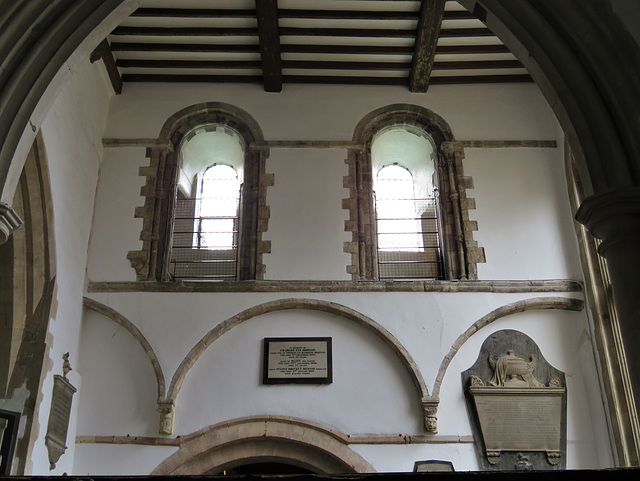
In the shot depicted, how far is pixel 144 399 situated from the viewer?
6797 mm

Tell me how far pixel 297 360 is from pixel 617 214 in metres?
4.41

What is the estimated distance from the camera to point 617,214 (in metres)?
3.06

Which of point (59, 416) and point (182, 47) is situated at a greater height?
point (182, 47)

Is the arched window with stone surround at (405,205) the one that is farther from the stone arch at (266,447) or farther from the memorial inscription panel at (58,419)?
the memorial inscription panel at (58,419)

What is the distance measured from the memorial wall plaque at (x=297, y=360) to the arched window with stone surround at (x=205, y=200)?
2.61ft

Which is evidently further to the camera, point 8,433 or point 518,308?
point 518,308

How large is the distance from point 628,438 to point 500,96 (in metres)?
4.13

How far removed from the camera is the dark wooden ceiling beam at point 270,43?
730cm

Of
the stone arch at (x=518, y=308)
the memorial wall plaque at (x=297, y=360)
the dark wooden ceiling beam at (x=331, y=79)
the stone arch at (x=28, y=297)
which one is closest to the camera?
the stone arch at (x=28, y=297)

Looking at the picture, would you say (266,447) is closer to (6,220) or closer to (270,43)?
(6,220)

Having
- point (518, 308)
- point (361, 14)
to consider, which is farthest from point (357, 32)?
point (518, 308)

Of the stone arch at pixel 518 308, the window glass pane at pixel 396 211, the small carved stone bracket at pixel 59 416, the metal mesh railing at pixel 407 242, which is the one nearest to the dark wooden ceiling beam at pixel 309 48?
the window glass pane at pixel 396 211

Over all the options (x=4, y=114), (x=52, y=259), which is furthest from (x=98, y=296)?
(x=4, y=114)

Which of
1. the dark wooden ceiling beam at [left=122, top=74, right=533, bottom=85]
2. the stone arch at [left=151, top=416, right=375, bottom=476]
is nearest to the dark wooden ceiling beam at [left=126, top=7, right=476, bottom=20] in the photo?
the dark wooden ceiling beam at [left=122, top=74, right=533, bottom=85]
